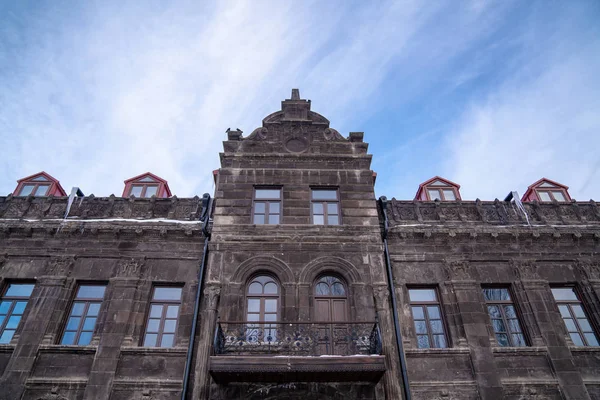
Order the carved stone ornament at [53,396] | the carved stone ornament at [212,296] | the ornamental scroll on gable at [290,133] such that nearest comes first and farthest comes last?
the carved stone ornament at [53,396] < the carved stone ornament at [212,296] < the ornamental scroll on gable at [290,133]

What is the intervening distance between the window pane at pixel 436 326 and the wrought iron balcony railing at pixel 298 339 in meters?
2.40

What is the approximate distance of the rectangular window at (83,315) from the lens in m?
12.6

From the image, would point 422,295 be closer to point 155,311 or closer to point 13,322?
point 155,311

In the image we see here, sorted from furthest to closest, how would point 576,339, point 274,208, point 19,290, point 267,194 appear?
point 267,194
point 274,208
point 19,290
point 576,339

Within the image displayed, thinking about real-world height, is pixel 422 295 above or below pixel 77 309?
above

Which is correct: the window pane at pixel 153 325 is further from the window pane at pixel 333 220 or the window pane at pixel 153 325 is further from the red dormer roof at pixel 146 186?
the window pane at pixel 333 220

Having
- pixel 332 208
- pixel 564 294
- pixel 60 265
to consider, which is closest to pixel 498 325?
pixel 564 294

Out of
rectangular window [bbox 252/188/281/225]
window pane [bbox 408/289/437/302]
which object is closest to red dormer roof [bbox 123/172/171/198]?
rectangular window [bbox 252/188/281/225]

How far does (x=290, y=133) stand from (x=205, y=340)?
859cm

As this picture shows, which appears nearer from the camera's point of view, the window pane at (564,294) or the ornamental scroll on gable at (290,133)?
the window pane at (564,294)

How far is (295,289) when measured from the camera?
12.7m

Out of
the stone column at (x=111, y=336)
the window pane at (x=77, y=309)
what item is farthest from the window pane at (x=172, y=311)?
the window pane at (x=77, y=309)

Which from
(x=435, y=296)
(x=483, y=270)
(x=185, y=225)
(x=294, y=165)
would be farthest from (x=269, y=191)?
(x=483, y=270)

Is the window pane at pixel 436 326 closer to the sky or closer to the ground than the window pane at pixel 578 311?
closer to the ground
